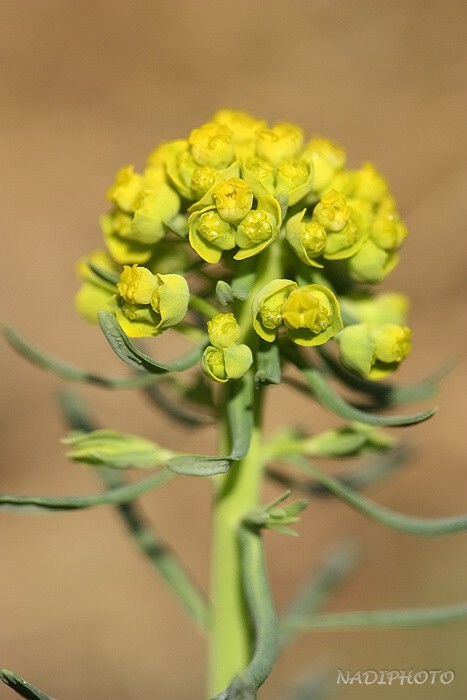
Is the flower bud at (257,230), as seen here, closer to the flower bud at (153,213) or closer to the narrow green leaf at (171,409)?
the flower bud at (153,213)

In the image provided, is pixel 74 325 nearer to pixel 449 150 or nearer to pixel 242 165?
pixel 449 150

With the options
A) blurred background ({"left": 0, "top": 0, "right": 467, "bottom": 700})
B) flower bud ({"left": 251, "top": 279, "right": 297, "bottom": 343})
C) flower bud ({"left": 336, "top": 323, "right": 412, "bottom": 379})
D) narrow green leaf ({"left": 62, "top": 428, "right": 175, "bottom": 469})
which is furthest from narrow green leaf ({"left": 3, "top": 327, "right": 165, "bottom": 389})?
blurred background ({"left": 0, "top": 0, "right": 467, "bottom": 700})

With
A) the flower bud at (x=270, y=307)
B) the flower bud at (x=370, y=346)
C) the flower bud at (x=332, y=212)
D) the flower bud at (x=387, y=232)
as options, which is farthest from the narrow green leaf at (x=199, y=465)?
the flower bud at (x=387, y=232)

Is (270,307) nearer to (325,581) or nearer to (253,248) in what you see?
(253,248)

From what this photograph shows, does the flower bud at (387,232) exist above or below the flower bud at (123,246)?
below

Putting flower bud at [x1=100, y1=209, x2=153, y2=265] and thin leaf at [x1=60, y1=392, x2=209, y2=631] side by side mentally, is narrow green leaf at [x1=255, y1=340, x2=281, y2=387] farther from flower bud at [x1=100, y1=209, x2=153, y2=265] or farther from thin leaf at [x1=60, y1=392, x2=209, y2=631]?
thin leaf at [x1=60, y1=392, x2=209, y2=631]
